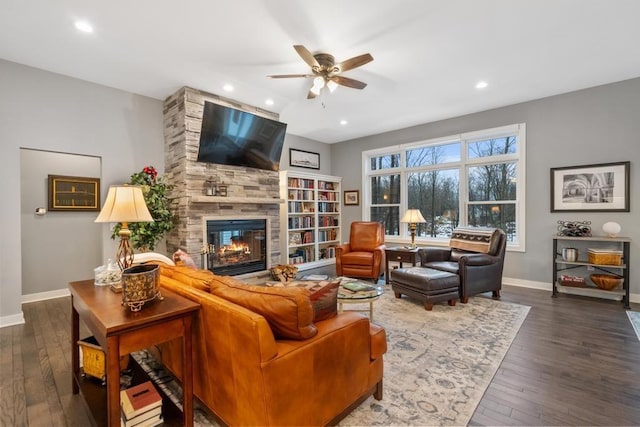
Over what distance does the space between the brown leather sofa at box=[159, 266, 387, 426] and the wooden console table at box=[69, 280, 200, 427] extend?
102 millimetres

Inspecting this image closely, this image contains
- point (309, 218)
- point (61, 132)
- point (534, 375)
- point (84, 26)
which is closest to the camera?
point (534, 375)

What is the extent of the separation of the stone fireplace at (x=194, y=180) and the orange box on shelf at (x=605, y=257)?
4.69 meters

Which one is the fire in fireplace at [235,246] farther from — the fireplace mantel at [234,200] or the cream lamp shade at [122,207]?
the cream lamp shade at [122,207]

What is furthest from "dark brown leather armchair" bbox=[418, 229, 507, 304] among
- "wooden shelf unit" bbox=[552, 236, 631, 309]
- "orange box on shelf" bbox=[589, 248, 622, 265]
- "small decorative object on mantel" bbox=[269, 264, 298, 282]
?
"small decorative object on mantel" bbox=[269, 264, 298, 282]

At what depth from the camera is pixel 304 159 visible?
21.7 ft

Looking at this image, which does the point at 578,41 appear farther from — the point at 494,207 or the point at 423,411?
the point at 423,411

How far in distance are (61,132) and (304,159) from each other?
414cm

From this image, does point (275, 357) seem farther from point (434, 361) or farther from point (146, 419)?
point (434, 361)

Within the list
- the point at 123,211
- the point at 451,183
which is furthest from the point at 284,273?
the point at 451,183

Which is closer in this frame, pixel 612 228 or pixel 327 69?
pixel 327 69

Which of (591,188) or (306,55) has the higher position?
(306,55)

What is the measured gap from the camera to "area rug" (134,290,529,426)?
1.77m

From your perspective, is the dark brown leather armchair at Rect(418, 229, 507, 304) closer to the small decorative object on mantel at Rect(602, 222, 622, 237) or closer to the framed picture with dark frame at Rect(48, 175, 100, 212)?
the small decorative object on mantel at Rect(602, 222, 622, 237)

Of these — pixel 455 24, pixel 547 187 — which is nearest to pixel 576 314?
pixel 547 187
